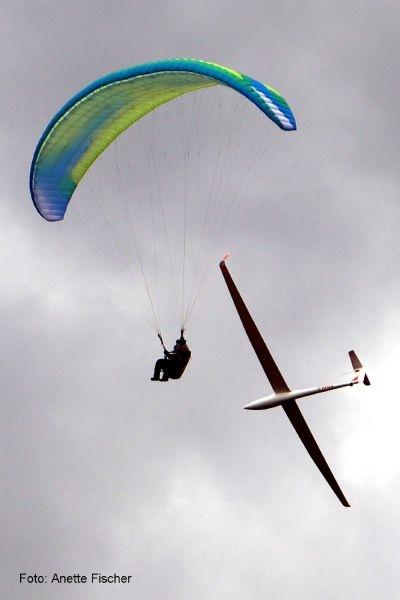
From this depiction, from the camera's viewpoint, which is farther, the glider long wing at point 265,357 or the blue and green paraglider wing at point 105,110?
the glider long wing at point 265,357

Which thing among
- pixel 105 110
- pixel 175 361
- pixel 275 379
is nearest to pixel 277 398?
pixel 275 379

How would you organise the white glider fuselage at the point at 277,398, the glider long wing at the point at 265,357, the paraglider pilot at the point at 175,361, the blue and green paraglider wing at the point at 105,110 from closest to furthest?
the blue and green paraglider wing at the point at 105,110 < the paraglider pilot at the point at 175,361 < the white glider fuselage at the point at 277,398 < the glider long wing at the point at 265,357

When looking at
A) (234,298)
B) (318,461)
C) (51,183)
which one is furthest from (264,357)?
(51,183)

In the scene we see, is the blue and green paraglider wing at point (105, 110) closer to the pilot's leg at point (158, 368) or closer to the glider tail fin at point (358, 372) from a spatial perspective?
the pilot's leg at point (158, 368)

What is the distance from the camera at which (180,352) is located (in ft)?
150

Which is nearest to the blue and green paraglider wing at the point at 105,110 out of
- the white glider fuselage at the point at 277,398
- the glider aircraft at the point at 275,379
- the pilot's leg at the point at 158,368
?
the glider aircraft at the point at 275,379

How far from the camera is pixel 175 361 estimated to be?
45.6 m

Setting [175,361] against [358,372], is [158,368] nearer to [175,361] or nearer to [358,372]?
[175,361]

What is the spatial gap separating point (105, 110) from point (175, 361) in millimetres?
9137

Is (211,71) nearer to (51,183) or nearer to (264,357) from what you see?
(51,183)

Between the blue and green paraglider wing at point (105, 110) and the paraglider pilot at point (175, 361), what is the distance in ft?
23.6

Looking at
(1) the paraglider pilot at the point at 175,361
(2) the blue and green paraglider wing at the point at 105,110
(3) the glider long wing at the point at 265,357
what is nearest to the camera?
(2) the blue and green paraglider wing at the point at 105,110

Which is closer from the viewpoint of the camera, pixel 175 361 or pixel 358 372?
pixel 175 361

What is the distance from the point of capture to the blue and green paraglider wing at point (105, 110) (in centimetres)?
4409
